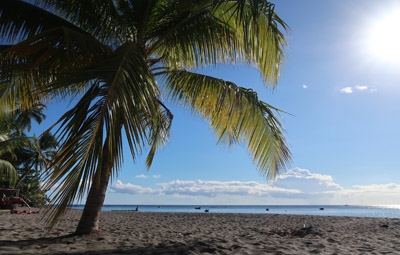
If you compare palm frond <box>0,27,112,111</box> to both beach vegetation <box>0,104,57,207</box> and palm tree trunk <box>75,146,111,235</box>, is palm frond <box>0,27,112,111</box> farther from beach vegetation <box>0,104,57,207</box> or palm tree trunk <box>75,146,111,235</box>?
beach vegetation <box>0,104,57,207</box>

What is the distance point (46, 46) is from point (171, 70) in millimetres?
2772

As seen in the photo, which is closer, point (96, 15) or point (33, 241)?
point (33, 241)

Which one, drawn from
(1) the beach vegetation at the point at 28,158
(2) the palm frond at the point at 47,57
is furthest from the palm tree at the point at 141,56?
(1) the beach vegetation at the point at 28,158

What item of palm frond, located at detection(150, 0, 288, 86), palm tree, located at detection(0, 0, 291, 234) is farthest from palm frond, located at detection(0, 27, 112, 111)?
palm frond, located at detection(150, 0, 288, 86)

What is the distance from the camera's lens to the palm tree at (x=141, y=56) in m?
4.43

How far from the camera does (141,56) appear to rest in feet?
15.7

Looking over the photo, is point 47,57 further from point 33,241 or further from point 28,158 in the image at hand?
point 28,158

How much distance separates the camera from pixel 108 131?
12.0 ft

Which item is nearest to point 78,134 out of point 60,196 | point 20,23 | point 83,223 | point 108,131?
point 108,131

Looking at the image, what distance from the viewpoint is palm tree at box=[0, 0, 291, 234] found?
4.43 metres

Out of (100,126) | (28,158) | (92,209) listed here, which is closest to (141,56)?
(100,126)

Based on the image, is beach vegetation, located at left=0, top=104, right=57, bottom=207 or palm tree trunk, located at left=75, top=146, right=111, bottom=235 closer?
palm tree trunk, located at left=75, top=146, right=111, bottom=235

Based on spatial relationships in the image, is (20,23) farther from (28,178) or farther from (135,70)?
(28,178)

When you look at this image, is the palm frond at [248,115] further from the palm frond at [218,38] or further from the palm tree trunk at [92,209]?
the palm tree trunk at [92,209]
